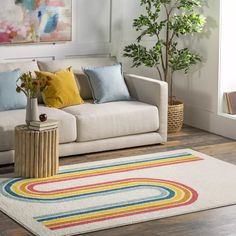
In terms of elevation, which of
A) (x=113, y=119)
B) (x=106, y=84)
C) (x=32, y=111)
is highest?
(x=106, y=84)

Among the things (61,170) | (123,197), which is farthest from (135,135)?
(123,197)

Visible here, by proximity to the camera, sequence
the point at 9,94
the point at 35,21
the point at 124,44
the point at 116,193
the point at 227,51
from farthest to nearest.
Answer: the point at 124,44
the point at 227,51
the point at 35,21
the point at 9,94
the point at 116,193

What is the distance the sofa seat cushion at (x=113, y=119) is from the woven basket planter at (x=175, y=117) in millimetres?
509

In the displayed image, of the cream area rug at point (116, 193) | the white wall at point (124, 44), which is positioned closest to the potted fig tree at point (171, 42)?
the white wall at point (124, 44)

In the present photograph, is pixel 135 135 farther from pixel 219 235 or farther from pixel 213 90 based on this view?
pixel 219 235

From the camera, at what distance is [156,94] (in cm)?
673

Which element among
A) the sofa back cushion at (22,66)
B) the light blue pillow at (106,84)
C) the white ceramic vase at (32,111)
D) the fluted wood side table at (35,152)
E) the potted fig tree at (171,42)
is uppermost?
the potted fig tree at (171,42)

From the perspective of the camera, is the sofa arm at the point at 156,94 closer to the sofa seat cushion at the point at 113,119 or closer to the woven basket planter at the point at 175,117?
the sofa seat cushion at the point at 113,119

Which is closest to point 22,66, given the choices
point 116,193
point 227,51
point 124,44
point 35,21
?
point 35,21

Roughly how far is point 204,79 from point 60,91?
1592 millimetres

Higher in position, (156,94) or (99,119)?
(156,94)

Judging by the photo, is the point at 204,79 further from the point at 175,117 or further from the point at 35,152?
the point at 35,152

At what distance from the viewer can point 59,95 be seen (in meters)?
6.53

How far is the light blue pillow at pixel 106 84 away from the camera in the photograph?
6.76 metres
